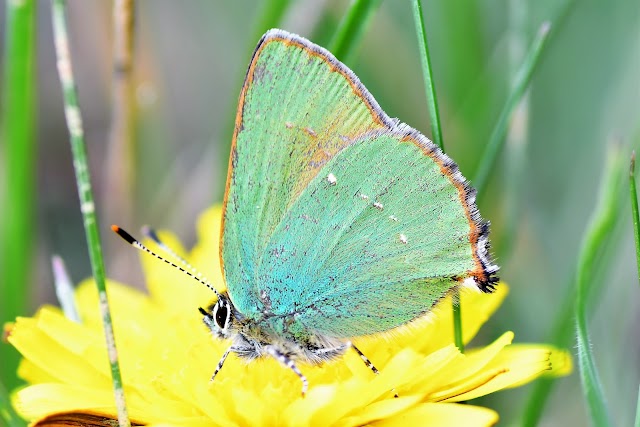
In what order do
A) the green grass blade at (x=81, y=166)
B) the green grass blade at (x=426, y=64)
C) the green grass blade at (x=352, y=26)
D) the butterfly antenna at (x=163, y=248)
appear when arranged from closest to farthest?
the green grass blade at (x=81, y=166)
the green grass blade at (x=426, y=64)
the butterfly antenna at (x=163, y=248)
the green grass blade at (x=352, y=26)

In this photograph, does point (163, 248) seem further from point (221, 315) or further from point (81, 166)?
point (81, 166)

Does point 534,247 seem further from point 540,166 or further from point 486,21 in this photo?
point 486,21

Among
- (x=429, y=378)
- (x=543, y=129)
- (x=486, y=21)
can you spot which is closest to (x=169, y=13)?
(x=486, y=21)

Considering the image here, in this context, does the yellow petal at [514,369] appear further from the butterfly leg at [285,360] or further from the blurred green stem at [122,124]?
the blurred green stem at [122,124]

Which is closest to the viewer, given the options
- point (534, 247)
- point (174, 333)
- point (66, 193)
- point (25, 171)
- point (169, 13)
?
point (174, 333)

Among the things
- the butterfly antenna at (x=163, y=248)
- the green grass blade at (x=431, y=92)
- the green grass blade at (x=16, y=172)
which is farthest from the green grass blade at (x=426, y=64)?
the green grass blade at (x=16, y=172)

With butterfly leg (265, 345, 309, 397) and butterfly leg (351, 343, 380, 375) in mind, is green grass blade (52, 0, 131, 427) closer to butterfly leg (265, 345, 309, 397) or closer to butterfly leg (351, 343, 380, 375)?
butterfly leg (265, 345, 309, 397)

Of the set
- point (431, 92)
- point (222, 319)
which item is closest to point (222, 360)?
point (222, 319)
